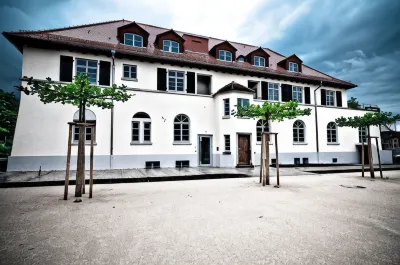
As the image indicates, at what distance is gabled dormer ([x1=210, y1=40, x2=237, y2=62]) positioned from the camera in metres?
17.9

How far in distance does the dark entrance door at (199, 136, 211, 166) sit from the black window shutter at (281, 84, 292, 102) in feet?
27.7

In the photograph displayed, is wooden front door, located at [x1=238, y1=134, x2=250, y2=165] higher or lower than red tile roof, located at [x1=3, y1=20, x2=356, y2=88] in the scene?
lower

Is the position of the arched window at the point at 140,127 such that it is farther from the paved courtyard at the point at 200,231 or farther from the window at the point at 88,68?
the paved courtyard at the point at 200,231

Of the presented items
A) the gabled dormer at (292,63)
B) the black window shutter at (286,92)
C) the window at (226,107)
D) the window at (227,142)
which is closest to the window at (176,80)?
the window at (226,107)

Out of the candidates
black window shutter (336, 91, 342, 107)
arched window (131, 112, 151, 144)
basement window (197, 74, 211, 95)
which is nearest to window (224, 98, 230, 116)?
basement window (197, 74, 211, 95)

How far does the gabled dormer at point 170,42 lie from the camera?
16219mm

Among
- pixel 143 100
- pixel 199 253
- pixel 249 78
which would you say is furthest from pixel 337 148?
pixel 199 253

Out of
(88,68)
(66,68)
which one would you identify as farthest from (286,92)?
(66,68)

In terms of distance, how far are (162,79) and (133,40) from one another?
389cm

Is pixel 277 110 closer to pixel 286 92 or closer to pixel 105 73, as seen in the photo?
pixel 105 73

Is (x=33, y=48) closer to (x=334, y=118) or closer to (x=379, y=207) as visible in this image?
(x=379, y=207)

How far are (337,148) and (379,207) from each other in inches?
678

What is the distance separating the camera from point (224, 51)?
18.3 meters

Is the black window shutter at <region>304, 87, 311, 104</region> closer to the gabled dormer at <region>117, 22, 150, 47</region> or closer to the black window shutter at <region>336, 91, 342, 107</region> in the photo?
the black window shutter at <region>336, 91, 342, 107</region>
